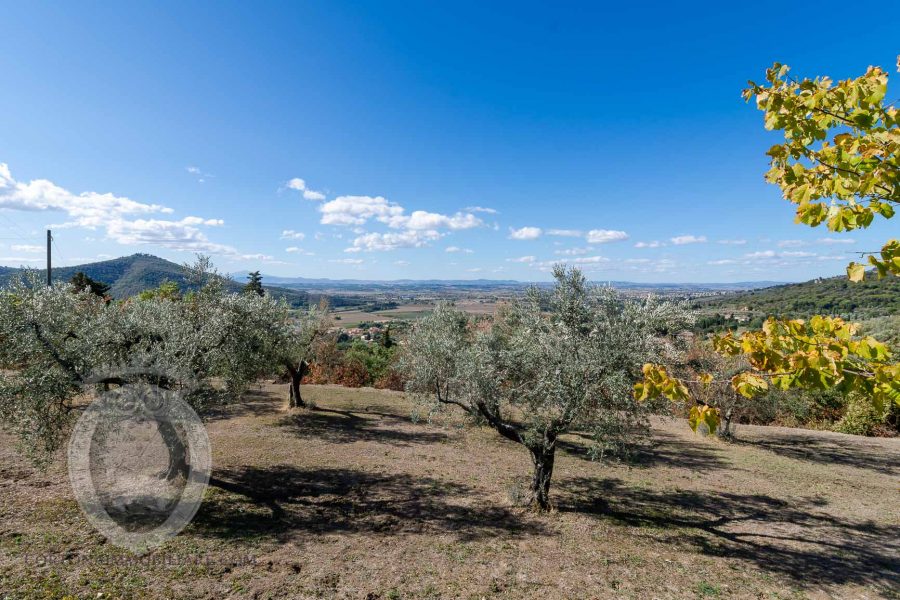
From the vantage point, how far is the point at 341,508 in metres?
11.9

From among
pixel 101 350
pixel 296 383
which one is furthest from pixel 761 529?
pixel 296 383

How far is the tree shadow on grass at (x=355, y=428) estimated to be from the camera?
19.9m

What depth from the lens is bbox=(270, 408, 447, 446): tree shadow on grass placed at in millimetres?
19875

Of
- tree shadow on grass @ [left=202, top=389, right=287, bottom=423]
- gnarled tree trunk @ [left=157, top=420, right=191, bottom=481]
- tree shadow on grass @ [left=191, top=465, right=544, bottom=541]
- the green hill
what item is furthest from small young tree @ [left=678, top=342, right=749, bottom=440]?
tree shadow on grass @ [left=202, top=389, right=287, bottom=423]

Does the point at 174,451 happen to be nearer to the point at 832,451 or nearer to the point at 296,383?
the point at 296,383

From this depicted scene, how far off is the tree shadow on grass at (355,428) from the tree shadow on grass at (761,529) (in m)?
8.58

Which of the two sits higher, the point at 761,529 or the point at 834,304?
the point at 834,304

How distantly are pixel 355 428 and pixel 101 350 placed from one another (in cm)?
1352

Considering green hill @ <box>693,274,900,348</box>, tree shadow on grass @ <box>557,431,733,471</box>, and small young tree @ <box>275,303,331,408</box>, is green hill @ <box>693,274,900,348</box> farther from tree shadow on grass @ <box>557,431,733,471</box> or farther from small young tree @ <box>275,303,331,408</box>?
small young tree @ <box>275,303,331,408</box>

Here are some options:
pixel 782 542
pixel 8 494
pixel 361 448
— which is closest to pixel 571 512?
pixel 782 542

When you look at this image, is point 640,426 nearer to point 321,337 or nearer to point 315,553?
point 315,553

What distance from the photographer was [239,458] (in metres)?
15.7

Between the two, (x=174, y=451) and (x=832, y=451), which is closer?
(x=174, y=451)

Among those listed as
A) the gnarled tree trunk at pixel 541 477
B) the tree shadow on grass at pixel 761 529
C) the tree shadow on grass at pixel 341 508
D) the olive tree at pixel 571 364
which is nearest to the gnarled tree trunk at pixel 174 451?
the tree shadow on grass at pixel 341 508
